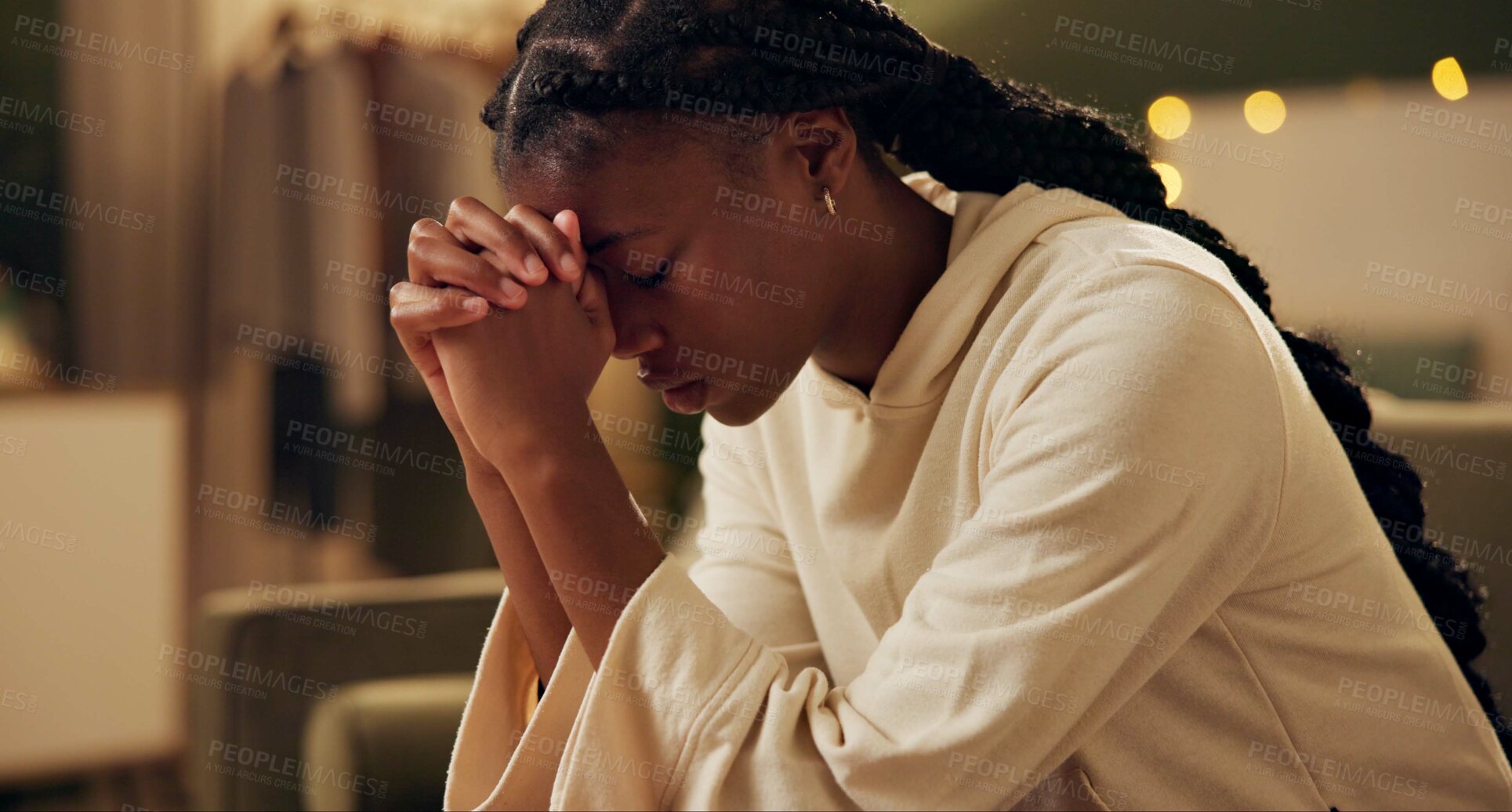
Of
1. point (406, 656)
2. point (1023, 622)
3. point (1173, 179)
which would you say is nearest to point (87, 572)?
point (406, 656)

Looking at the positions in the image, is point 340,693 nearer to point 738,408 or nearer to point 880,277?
point 738,408

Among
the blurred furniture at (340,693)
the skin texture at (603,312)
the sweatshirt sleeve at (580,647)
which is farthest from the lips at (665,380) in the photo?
the blurred furniture at (340,693)

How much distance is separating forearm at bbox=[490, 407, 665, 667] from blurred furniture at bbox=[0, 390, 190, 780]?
1477mm

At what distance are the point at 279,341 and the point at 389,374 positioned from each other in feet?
0.69

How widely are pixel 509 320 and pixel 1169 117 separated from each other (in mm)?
1375

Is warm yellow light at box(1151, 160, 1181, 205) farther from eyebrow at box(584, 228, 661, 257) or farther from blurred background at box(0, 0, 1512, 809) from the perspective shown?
eyebrow at box(584, 228, 661, 257)

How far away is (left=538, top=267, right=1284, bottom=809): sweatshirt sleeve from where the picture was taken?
26.8 inches

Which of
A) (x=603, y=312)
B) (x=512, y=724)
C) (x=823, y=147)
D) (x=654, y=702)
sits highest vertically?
(x=823, y=147)

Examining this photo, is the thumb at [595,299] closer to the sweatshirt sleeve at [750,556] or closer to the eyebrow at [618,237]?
the eyebrow at [618,237]

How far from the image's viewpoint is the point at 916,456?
0.99m

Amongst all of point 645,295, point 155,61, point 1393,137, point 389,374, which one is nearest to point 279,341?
point 389,374

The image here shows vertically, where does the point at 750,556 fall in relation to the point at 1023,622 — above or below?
below

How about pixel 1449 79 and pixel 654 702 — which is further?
pixel 1449 79

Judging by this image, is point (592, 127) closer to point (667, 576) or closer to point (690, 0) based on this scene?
point (690, 0)
